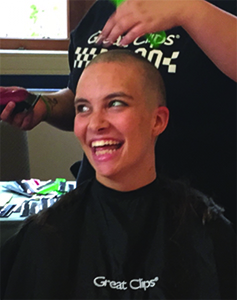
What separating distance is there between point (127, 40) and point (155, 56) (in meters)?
0.34

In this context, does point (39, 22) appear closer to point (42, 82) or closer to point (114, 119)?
point (42, 82)

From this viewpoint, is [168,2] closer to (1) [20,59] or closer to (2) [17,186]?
(2) [17,186]

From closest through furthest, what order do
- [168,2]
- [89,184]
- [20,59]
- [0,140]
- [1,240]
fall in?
[168,2], [89,184], [1,240], [0,140], [20,59]

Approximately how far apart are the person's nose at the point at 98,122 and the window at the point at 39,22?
1886 mm

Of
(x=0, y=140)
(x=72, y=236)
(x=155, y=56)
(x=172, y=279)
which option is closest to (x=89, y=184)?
(x=72, y=236)

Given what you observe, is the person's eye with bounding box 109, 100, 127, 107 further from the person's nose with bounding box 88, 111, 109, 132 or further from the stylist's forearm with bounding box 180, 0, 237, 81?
the stylist's forearm with bounding box 180, 0, 237, 81

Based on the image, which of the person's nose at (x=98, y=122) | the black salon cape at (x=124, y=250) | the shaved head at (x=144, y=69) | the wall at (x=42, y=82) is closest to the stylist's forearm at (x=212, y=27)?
the shaved head at (x=144, y=69)

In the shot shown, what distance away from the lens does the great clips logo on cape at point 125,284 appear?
2.65 feet

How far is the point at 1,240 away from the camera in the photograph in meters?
1.09

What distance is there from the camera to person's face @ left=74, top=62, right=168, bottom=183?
803mm

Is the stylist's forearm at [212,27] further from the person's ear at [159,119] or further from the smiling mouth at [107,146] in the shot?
the smiling mouth at [107,146]

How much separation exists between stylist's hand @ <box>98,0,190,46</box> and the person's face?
0.11m

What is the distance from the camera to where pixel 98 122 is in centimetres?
80

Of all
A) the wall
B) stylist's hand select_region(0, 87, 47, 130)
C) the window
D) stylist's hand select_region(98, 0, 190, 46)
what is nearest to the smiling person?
stylist's hand select_region(98, 0, 190, 46)
